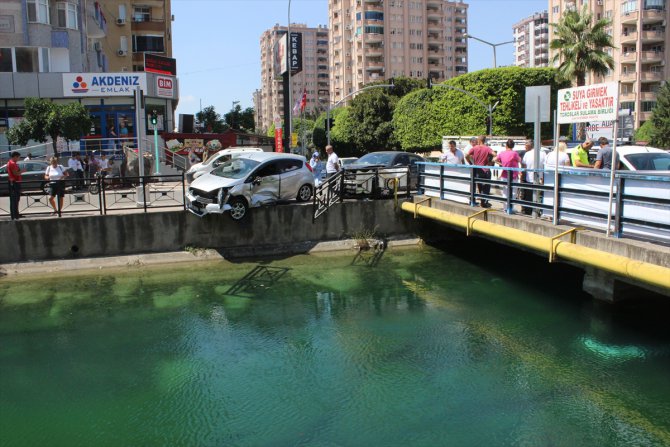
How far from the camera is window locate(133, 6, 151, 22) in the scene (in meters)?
60.4

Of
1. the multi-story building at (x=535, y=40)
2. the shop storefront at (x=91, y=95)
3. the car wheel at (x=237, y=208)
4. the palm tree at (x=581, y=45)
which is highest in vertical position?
the multi-story building at (x=535, y=40)

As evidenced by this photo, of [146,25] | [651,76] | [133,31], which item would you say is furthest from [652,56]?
[133,31]

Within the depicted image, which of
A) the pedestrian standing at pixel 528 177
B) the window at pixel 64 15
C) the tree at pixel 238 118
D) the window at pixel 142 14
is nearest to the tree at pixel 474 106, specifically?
the window at pixel 142 14

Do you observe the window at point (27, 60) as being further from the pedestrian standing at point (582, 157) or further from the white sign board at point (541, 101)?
the pedestrian standing at point (582, 157)

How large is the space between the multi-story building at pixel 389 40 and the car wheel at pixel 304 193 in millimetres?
102245

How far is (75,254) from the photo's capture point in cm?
1519

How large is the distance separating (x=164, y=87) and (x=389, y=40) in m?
88.3

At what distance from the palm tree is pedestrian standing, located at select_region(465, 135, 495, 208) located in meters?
31.9

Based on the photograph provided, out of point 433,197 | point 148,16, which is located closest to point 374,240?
point 433,197

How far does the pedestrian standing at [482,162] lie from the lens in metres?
14.5

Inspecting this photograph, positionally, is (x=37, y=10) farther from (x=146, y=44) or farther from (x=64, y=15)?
(x=146, y=44)

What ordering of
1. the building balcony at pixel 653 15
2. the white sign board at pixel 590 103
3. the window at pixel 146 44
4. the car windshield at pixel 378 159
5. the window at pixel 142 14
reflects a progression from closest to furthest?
the white sign board at pixel 590 103, the car windshield at pixel 378 159, the window at pixel 146 44, the window at pixel 142 14, the building balcony at pixel 653 15

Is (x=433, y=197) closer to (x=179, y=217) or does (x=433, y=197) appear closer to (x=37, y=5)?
(x=179, y=217)

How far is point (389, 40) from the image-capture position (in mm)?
120000
